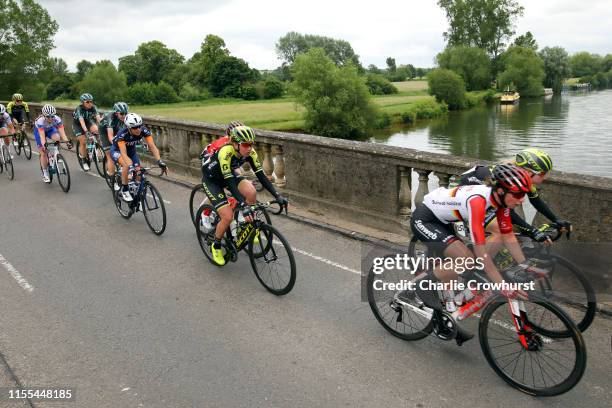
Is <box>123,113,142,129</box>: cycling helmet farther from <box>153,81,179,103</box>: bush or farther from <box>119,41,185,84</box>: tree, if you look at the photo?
<box>119,41,185,84</box>: tree

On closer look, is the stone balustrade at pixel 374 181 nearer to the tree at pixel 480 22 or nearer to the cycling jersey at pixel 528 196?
the cycling jersey at pixel 528 196

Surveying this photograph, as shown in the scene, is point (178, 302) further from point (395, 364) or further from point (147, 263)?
point (395, 364)

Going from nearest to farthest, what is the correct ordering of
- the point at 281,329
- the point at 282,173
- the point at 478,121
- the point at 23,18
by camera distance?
the point at 281,329, the point at 282,173, the point at 23,18, the point at 478,121

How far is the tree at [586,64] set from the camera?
141250mm

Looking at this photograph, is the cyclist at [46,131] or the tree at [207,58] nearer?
the cyclist at [46,131]

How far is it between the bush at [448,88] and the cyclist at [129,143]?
2993 inches

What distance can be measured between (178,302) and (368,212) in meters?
3.32

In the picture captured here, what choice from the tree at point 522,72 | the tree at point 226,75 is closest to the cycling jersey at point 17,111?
the tree at point 226,75

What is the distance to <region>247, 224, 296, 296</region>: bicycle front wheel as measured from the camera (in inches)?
227

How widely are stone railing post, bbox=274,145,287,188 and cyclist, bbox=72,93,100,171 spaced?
216 inches

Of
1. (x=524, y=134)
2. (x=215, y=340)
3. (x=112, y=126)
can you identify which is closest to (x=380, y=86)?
(x=524, y=134)

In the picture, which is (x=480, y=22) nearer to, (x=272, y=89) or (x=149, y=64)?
(x=272, y=89)

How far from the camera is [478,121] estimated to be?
6431 centimetres

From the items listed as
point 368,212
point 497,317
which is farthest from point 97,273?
point 497,317
